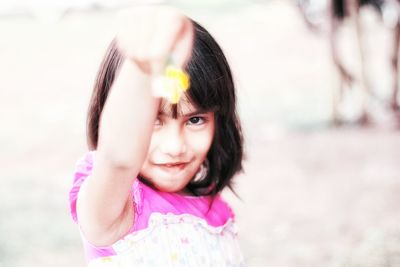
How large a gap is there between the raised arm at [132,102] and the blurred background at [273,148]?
7.37 ft

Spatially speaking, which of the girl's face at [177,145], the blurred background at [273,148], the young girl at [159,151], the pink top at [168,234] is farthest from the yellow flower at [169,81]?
the blurred background at [273,148]

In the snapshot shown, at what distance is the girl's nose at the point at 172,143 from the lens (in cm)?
131

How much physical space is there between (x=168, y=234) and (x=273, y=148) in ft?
12.7

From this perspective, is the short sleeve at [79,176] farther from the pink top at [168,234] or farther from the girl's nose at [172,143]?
the girl's nose at [172,143]

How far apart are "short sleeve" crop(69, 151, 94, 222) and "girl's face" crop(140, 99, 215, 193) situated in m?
0.12

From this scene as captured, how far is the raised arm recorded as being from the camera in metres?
0.91

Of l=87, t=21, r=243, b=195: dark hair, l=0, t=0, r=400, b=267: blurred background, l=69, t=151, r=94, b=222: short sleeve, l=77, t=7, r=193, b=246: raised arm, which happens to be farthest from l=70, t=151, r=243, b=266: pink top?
l=0, t=0, r=400, b=267: blurred background

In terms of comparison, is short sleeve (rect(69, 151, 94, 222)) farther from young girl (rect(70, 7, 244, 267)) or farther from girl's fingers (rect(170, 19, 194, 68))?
girl's fingers (rect(170, 19, 194, 68))

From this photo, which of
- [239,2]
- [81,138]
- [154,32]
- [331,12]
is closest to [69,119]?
[81,138]

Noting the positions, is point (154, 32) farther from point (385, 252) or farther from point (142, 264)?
point (385, 252)

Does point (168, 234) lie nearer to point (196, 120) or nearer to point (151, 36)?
point (196, 120)

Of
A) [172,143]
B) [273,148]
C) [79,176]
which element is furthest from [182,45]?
[273,148]

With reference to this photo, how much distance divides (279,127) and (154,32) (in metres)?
4.98

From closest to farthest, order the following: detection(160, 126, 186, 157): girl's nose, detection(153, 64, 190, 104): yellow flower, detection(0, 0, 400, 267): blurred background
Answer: detection(153, 64, 190, 104): yellow flower < detection(160, 126, 186, 157): girl's nose < detection(0, 0, 400, 267): blurred background
